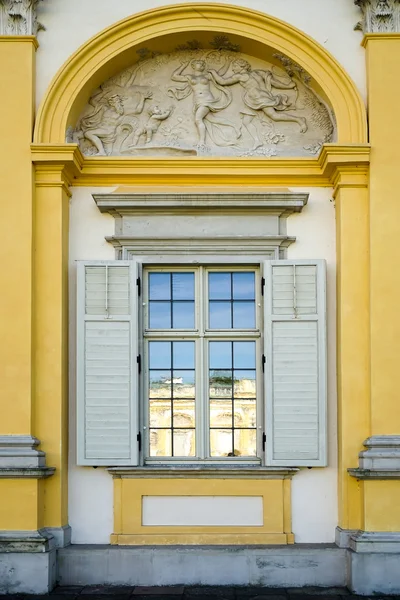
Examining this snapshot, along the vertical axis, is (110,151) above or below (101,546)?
above

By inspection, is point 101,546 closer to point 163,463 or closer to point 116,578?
point 116,578

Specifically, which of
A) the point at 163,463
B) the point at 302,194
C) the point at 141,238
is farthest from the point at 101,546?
the point at 302,194

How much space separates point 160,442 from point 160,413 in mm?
277

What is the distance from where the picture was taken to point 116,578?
7773mm

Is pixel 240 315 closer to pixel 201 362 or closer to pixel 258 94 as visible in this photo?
pixel 201 362

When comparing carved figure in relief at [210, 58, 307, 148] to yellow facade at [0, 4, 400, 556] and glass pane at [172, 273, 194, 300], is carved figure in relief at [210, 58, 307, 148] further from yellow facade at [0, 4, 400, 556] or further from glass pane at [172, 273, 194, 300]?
glass pane at [172, 273, 194, 300]

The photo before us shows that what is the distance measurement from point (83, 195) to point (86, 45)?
1.42m

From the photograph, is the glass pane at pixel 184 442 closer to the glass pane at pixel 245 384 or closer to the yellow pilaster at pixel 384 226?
the glass pane at pixel 245 384

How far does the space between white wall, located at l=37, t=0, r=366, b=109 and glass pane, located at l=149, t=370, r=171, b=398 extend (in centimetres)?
285

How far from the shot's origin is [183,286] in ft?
27.5

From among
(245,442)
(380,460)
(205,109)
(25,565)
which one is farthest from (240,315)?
(25,565)

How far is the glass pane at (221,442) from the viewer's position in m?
8.23

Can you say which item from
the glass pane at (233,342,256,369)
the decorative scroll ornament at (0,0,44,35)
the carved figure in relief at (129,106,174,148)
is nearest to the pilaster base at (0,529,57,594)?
the glass pane at (233,342,256,369)

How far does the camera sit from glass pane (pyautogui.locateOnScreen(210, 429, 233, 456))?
8227mm
